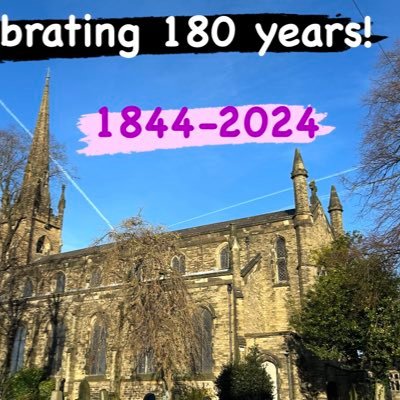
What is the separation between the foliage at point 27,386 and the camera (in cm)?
3033

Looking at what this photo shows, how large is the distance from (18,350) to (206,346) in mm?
18145

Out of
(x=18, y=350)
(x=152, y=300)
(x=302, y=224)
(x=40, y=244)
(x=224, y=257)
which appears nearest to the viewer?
(x=152, y=300)

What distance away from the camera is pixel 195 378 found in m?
26.0

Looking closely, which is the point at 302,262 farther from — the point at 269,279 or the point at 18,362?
the point at 18,362

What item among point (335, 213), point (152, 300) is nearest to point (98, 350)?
point (152, 300)

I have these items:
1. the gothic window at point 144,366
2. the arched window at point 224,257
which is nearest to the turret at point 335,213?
the arched window at point 224,257

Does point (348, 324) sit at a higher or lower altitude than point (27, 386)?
higher

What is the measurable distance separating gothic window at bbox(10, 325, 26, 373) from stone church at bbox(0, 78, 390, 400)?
3.0 inches

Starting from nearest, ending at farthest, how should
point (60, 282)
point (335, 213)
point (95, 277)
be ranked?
point (335, 213)
point (95, 277)
point (60, 282)

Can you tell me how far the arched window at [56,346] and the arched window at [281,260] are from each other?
16416mm

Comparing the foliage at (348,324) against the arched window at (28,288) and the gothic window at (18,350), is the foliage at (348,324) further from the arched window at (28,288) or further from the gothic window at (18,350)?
the arched window at (28,288)

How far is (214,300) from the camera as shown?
27781mm

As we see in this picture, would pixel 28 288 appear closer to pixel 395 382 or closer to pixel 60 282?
pixel 60 282

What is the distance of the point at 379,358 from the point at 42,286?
30.0 metres
